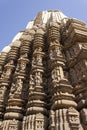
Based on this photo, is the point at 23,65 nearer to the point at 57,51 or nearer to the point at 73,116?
the point at 57,51

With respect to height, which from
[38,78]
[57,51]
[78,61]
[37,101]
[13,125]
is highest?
[57,51]

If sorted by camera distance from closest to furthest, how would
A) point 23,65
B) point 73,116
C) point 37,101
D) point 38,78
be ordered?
point 73,116 < point 37,101 < point 38,78 < point 23,65

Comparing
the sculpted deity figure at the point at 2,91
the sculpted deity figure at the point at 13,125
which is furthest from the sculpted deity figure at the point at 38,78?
the sculpted deity figure at the point at 13,125

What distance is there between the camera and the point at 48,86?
22.0 feet

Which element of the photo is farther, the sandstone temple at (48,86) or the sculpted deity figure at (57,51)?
the sculpted deity figure at (57,51)

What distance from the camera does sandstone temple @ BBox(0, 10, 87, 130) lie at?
4867 mm

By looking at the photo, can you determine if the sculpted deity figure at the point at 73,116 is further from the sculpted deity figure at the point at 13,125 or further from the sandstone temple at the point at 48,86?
the sculpted deity figure at the point at 13,125

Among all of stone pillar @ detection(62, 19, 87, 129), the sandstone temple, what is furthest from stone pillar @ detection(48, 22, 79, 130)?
stone pillar @ detection(62, 19, 87, 129)

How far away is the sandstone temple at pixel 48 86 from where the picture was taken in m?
4.87

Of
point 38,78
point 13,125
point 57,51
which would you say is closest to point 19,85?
point 38,78

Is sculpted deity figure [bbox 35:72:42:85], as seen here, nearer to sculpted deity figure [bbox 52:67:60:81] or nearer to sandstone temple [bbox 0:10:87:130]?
sandstone temple [bbox 0:10:87:130]

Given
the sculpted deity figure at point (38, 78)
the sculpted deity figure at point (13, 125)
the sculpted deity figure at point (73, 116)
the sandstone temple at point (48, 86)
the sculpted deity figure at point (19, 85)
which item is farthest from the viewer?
the sculpted deity figure at point (19, 85)

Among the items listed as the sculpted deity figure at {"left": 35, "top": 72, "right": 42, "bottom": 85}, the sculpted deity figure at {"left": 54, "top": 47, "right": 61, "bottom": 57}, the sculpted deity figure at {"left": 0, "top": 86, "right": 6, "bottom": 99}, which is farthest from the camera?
the sculpted deity figure at {"left": 54, "top": 47, "right": 61, "bottom": 57}

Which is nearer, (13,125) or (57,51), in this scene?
(13,125)
